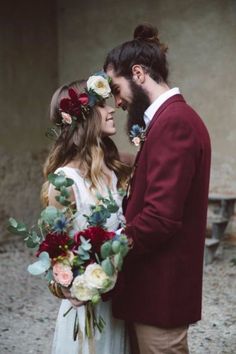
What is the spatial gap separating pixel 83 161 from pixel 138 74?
51 centimetres

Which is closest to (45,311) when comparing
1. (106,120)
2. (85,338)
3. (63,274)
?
(85,338)

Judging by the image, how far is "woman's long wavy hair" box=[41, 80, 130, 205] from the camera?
237 centimetres

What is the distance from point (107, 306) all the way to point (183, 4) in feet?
17.6

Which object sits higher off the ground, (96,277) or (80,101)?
(80,101)

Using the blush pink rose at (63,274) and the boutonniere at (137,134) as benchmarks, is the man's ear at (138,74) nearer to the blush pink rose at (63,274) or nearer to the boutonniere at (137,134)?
the boutonniere at (137,134)

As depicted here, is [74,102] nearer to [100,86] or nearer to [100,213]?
[100,86]

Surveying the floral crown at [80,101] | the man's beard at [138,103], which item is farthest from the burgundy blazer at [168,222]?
the floral crown at [80,101]

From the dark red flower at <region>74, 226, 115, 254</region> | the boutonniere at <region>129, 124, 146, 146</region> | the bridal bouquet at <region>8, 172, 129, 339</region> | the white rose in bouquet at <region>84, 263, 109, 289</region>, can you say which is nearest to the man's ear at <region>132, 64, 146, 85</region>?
the boutonniere at <region>129, 124, 146, 146</region>

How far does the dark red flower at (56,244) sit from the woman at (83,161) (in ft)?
1.01

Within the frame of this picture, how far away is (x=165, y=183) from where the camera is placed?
1.90 meters

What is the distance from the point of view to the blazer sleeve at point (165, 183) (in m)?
1.91

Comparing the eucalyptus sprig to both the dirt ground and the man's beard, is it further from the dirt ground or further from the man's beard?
the dirt ground

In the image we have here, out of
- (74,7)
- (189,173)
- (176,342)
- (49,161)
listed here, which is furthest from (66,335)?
(74,7)

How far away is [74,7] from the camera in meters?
7.62
